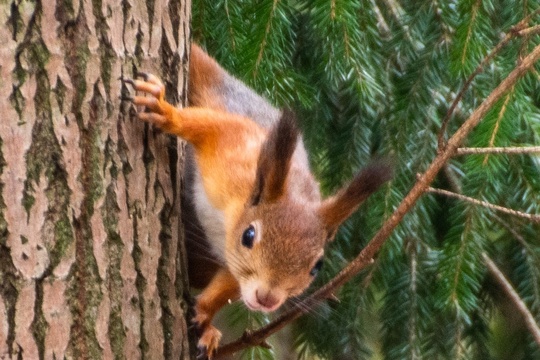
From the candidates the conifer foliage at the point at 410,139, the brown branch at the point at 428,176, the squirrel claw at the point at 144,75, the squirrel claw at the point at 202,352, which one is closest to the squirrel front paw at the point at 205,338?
the squirrel claw at the point at 202,352

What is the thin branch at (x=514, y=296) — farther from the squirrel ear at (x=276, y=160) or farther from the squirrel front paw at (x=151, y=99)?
the squirrel front paw at (x=151, y=99)

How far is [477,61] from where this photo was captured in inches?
74.0

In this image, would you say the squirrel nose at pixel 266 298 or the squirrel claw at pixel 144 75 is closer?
the squirrel claw at pixel 144 75

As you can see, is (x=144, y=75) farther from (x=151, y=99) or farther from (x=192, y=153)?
(x=192, y=153)

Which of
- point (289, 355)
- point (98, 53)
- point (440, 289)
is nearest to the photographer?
point (98, 53)

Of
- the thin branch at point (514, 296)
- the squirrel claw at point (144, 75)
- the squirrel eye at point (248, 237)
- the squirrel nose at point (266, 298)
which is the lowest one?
the thin branch at point (514, 296)

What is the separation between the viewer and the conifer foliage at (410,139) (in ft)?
6.14

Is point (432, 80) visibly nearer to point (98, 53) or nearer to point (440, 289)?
point (440, 289)

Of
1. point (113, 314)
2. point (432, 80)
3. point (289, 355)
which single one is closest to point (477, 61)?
point (432, 80)

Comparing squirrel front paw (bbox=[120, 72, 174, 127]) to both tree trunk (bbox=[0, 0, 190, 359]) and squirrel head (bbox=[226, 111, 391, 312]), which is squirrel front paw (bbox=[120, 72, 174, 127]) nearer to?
tree trunk (bbox=[0, 0, 190, 359])

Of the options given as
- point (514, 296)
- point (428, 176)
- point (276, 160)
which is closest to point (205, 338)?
point (276, 160)

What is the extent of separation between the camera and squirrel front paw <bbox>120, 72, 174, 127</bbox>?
139 cm

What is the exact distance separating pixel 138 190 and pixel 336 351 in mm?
1086

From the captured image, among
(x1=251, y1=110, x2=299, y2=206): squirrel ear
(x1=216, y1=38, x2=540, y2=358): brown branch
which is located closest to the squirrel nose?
(x1=216, y1=38, x2=540, y2=358): brown branch
